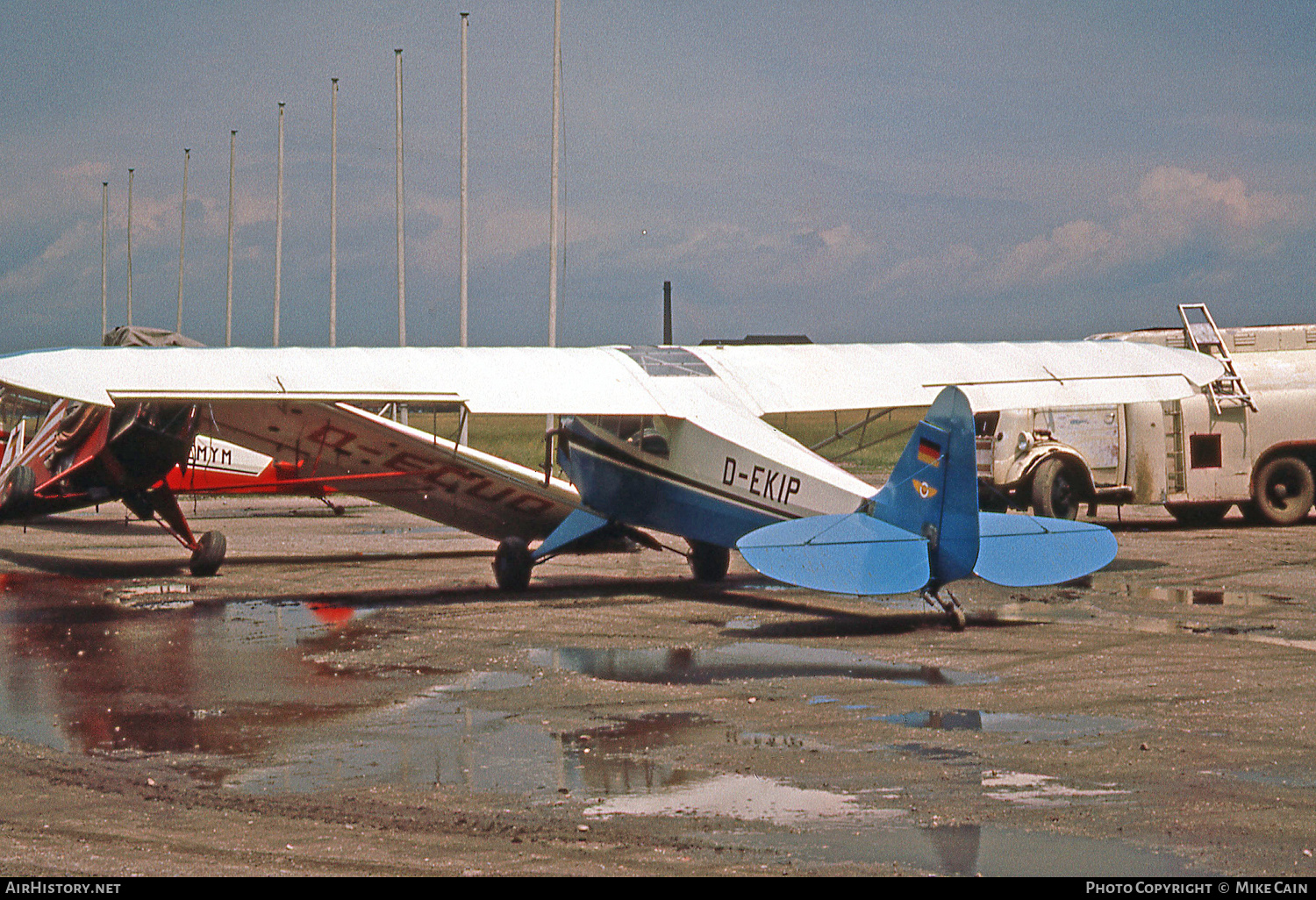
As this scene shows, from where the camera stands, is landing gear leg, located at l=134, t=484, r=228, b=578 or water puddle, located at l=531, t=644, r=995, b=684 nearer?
water puddle, located at l=531, t=644, r=995, b=684

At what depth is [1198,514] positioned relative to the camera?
75.2 ft

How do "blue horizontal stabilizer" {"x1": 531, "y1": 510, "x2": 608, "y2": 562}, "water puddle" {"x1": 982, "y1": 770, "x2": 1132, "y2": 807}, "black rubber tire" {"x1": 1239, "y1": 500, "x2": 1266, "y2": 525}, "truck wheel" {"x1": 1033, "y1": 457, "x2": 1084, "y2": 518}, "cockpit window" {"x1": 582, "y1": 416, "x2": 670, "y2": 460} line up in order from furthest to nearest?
"black rubber tire" {"x1": 1239, "y1": 500, "x2": 1266, "y2": 525} → "truck wheel" {"x1": 1033, "y1": 457, "x2": 1084, "y2": 518} → "blue horizontal stabilizer" {"x1": 531, "y1": 510, "x2": 608, "y2": 562} → "cockpit window" {"x1": 582, "y1": 416, "x2": 670, "y2": 460} → "water puddle" {"x1": 982, "y1": 770, "x2": 1132, "y2": 807}

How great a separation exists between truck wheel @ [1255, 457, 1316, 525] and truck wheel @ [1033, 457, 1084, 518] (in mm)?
3159

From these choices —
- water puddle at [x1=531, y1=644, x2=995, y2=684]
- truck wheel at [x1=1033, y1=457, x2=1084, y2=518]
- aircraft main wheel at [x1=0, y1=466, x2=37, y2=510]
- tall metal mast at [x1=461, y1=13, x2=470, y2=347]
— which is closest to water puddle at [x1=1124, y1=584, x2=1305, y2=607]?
water puddle at [x1=531, y1=644, x2=995, y2=684]

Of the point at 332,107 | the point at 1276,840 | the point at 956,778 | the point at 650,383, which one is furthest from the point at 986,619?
the point at 332,107

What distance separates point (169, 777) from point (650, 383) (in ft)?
28.1

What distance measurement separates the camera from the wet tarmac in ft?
19.1

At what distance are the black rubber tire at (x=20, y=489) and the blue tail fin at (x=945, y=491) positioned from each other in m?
11.6

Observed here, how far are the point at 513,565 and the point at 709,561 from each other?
2314 mm

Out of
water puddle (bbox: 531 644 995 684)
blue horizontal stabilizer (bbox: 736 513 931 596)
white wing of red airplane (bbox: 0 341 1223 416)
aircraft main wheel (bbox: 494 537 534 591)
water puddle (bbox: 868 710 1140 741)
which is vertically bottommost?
water puddle (bbox: 868 710 1140 741)

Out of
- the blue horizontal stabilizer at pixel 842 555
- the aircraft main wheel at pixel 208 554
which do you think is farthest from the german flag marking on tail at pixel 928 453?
the aircraft main wheel at pixel 208 554

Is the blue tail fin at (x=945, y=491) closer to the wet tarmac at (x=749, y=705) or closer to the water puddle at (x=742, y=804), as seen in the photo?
the wet tarmac at (x=749, y=705)

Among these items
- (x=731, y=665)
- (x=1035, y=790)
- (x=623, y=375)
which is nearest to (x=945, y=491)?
(x=731, y=665)

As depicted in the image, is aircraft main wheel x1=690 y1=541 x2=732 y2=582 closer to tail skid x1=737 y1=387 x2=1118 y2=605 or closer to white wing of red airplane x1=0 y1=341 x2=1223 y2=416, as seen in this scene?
white wing of red airplane x1=0 y1=341 x2=1223 y2=416
